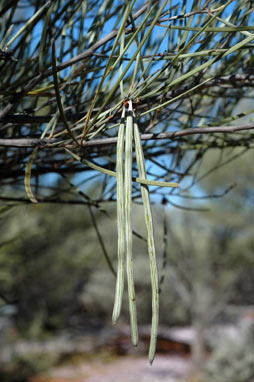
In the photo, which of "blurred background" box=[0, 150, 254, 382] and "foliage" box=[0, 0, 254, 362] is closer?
"foliage" box=[0, 0, 254, 362]

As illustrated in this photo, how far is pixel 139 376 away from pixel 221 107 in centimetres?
518

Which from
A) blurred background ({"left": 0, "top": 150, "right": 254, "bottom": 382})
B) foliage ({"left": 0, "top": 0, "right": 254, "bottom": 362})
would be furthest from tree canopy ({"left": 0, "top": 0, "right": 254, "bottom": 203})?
blurred background ({"left": 0, "top": 150, "right": 254, "bottom": 382})

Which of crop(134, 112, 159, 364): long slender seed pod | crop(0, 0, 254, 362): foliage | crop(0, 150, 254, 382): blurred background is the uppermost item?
crop(0, 0, 254, 362): foliage

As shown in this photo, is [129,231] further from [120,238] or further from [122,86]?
[122,86]

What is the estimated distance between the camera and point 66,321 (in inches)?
240

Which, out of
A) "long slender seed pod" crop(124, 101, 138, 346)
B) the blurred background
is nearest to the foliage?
"long slender seed pod" crop(124, 101, 138, 346)

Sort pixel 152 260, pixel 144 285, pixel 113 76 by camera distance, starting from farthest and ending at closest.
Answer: pixel 144 285 → pixel 113 76 → pixel 152 260

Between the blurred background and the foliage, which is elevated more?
the foliage

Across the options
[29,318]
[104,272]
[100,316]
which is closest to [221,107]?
[29,318]

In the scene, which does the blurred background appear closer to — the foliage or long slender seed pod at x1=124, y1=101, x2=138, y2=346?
the foliage

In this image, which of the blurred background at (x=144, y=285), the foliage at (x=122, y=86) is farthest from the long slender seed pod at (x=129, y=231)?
the blurred background at (x=144, y=285)

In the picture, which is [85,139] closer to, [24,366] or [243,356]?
[243,356]

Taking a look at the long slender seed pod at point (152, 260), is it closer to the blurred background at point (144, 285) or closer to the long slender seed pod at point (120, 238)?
the long slender seed pod at point (120, 238)

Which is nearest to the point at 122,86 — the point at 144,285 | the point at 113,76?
the point at 113,76
